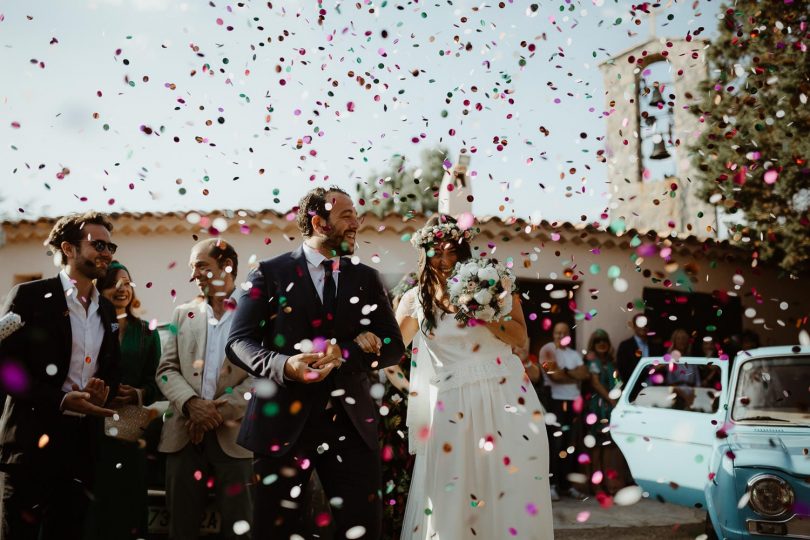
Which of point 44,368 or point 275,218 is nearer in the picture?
point 44,368

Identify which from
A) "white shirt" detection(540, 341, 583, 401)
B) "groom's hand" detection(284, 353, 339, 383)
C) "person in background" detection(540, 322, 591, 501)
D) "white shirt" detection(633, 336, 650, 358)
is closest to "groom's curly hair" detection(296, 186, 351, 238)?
"groom's hand" detection(284, 353, 339, 383)

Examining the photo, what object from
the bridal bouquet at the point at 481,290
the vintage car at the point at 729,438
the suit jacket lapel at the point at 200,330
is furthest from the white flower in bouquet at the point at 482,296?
the vintage car at the point at 729,438

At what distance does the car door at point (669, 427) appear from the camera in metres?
5.30

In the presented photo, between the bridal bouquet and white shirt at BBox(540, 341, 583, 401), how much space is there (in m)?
4.35

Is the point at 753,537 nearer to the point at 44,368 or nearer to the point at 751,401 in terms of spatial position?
Result: the point at 751,401

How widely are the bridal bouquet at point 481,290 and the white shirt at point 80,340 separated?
1854 mm

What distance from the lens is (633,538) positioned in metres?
5.61

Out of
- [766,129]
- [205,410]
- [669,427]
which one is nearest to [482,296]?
[205,410]

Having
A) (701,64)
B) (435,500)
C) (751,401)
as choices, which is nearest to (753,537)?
(751,401)

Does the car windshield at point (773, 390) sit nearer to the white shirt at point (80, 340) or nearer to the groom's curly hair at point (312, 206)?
the groom's curly hair at point (312, 206)

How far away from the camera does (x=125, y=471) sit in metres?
3.76

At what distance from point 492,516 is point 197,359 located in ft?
6.18

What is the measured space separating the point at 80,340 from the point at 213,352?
2.61 feet

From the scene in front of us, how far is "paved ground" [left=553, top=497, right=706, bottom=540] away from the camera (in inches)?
225
